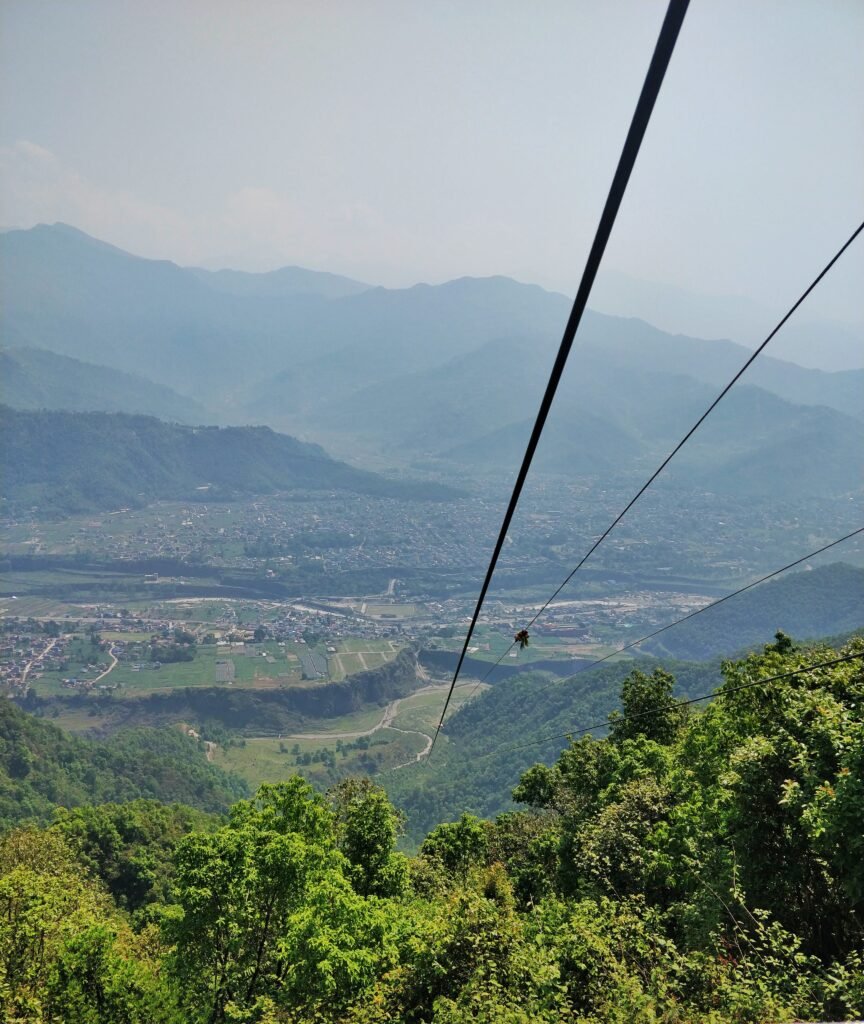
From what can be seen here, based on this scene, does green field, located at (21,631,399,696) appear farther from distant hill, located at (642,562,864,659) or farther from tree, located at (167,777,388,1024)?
tree, located at (167,777,388,1024)

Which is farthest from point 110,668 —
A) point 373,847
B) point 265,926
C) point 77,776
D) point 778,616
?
point 265,926

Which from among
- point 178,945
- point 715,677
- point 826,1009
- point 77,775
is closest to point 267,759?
point 77,775

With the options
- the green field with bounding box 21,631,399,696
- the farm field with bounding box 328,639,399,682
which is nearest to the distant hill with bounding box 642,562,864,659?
the farm field with bounding box 328,639,399,682

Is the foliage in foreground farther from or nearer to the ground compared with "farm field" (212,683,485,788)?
farther from the ground

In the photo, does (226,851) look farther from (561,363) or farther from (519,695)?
(519,695)

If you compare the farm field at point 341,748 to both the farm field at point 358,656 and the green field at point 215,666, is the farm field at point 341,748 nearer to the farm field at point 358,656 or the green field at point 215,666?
the farm field at point 358,656

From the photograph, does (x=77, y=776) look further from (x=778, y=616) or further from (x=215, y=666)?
(x=778, y=616)

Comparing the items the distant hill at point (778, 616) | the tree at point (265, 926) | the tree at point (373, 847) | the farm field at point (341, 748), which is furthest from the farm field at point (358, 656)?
the tree at point (265, 926)

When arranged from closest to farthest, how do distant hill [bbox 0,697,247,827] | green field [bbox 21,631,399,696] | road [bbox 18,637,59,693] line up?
1. distant hill [bbox 0,697,247,827]
2. green field [bbox 21,631,399,696]
3. road [bbox 18,637,59,693]
